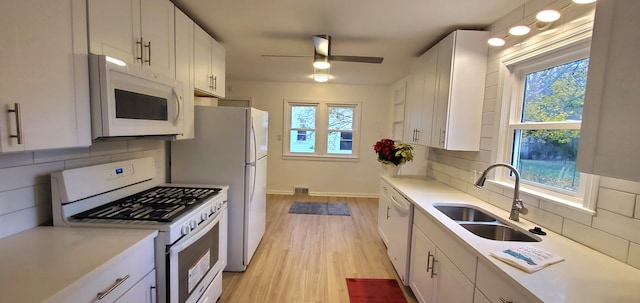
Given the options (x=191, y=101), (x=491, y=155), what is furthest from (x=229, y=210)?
(x=491, y=155)

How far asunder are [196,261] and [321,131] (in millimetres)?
4050

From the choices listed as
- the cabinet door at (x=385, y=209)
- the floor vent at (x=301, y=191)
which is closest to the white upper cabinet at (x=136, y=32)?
the cabinet door at (x=385, y=209)

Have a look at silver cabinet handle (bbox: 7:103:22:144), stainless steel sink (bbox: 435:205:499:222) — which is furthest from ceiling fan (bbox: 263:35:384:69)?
silver cabinet handle (bbox: 7:103:22:144)

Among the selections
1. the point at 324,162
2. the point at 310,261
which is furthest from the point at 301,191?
the point at 310,261

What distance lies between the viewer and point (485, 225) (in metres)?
1.80

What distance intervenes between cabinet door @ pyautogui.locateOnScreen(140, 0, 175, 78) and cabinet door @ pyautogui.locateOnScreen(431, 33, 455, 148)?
229 cm

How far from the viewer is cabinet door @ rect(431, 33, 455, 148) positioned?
2.35 m

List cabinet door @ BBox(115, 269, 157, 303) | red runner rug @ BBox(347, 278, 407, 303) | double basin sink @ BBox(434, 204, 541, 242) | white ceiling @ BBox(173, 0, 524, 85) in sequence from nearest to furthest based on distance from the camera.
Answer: cabinet door @ BBox(115, 269, 157, 303) < double basin sink @ BBox(434, 204, 541, 242) < white ceiling @ BBox(173, 0, 524, 85) < red runner rug @ BBox(347, 278, 407, 303)

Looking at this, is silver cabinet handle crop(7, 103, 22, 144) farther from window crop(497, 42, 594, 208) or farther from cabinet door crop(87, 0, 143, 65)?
window crop(497, 42, 594, 208)

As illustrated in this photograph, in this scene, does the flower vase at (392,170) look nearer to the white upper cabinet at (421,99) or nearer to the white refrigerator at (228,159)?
the white upper cabinet at (421,99)

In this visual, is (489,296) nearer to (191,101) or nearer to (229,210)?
(229,210)

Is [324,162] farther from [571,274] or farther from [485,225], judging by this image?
[571,274]

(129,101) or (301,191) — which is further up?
(129,101)

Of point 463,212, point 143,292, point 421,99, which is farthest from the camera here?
point 421,99
